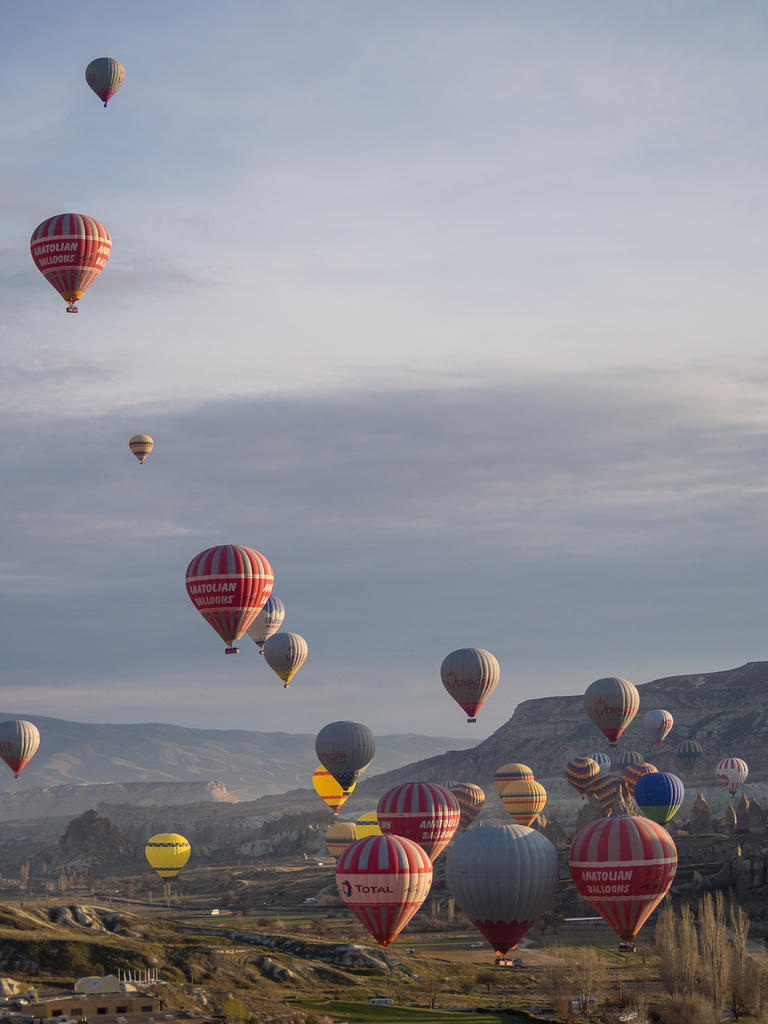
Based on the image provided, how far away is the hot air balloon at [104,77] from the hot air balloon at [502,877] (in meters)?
61.6

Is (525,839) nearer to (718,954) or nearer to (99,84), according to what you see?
(718,954)

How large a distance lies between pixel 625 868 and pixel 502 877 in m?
7.77

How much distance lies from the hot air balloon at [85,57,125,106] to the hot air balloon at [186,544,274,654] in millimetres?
36057

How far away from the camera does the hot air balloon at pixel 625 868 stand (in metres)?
86.7

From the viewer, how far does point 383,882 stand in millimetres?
85562

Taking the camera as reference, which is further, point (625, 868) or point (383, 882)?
point (625, 868)

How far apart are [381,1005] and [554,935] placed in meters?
43.9

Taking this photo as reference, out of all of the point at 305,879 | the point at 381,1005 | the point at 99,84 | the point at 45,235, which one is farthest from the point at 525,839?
the point at 305,879

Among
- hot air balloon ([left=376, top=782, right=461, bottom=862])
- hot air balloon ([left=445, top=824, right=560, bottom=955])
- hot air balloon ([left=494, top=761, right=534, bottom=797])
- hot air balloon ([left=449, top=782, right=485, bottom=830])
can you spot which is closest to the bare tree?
hot air balloon ([left=445, top=824, right=560, bottom=955])

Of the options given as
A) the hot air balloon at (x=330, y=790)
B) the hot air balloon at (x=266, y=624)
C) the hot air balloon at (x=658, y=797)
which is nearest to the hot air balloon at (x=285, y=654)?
the hot air balloon at (x=266, y=624)

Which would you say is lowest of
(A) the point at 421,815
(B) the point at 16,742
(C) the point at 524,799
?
(A) the point at 421,815

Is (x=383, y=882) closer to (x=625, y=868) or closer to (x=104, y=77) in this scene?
(x=625, y=868)

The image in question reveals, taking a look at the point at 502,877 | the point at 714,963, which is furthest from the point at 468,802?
the point at 502,877

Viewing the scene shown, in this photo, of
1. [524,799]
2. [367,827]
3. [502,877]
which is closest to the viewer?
[502,877]
